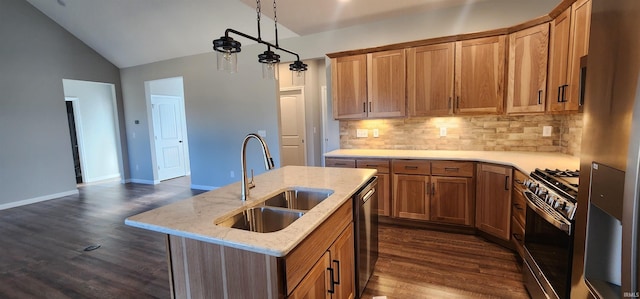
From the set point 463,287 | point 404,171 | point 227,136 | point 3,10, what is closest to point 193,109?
point 227,136

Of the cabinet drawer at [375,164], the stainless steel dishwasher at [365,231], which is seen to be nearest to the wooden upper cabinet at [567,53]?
the cabinet drawer at [375,164]

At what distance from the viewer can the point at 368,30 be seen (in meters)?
3.73

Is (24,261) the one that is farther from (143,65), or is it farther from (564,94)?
A: (564,94)

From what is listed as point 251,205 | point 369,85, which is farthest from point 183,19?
point 251,205

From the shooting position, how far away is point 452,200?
310 centimetres

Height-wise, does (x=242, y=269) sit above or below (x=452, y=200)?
above

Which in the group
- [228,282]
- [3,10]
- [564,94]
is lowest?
[228,282]

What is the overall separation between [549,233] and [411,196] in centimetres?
165

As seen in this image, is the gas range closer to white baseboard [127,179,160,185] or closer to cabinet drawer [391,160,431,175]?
cabinet drawer [391,160,431,175]

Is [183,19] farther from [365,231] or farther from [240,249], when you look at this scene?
[240,249]

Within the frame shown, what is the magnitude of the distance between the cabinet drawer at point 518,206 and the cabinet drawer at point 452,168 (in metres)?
0.50

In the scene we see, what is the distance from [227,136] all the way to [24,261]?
3.08 meters

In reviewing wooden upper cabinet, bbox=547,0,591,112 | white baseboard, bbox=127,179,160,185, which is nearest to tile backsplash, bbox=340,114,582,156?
wooden upper cabinet, bbox=547,0,591,112

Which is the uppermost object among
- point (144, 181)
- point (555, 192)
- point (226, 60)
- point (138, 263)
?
point (226, 60)
